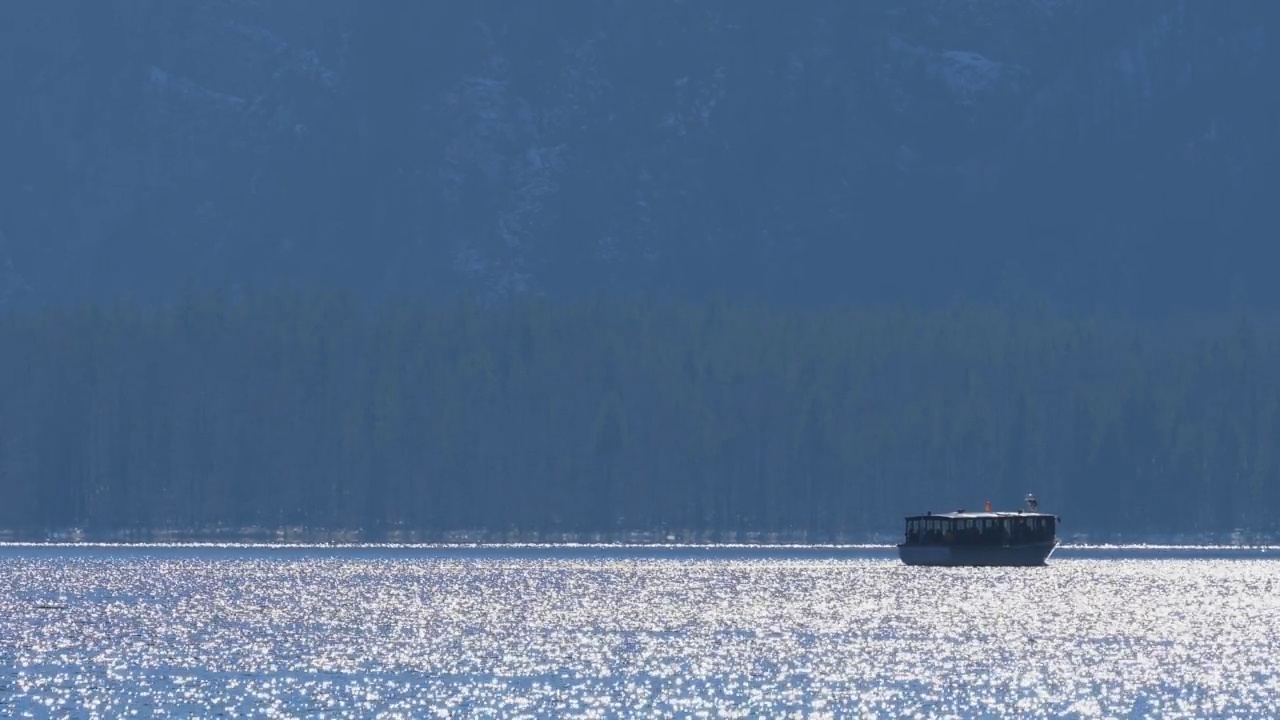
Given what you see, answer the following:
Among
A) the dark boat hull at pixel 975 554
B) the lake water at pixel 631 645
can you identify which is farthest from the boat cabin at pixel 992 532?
the lake water at pixel 631 645

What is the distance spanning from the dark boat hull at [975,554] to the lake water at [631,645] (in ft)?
48.0

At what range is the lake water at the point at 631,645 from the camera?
290 ft

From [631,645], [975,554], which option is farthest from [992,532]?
[631,645]

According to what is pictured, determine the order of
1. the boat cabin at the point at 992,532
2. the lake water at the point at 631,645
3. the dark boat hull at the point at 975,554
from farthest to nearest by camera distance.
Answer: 1. the boat cabin at the point at 992,532
2. the dark boat hull at the point at 975,554
3. the lake water at the point at 631,645

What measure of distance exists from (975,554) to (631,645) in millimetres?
84141

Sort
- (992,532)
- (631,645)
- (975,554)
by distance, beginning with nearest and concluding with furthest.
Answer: (631,645), (975,554), (992,532)

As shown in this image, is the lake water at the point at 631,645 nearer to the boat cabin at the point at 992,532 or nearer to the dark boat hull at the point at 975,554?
the dark boat hull at the point at 975,554

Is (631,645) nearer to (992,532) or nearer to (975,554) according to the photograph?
(975,554)

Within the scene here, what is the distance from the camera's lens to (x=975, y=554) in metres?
192

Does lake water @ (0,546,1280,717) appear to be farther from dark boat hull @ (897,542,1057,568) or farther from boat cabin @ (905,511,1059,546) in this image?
boat cabin @ (905,511,1059,546)

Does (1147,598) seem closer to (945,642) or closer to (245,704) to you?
(945,642)

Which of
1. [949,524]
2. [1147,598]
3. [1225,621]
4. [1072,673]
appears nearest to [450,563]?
[949,524]

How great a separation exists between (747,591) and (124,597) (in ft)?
116

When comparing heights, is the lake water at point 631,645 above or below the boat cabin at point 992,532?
Result: below
